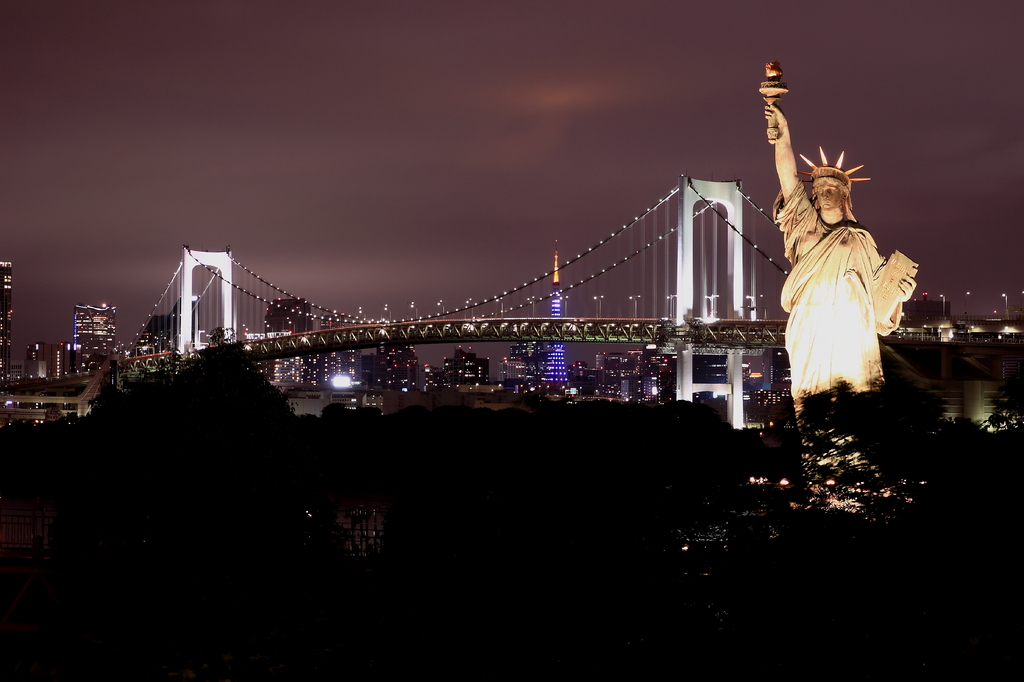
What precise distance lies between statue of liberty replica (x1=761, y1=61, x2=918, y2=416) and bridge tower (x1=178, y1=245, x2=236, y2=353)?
50385 mm

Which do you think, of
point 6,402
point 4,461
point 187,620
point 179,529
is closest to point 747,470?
point 187,620

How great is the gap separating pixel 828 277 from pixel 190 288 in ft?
180

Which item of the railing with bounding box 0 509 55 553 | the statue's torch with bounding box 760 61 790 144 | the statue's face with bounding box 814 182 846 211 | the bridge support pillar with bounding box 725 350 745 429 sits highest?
the statue's torch with bounding box 760 61 790 144

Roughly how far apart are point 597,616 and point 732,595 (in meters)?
1.07

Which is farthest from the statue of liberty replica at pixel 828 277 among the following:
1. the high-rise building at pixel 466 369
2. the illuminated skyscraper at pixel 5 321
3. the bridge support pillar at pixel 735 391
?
the illuminated skyscraper at pixel 5 321

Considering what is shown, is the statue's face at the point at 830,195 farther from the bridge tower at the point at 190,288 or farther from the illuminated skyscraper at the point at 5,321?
the illuminated skyscraper at the point at 5,321

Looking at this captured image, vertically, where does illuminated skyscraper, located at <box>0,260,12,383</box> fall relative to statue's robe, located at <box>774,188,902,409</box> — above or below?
above

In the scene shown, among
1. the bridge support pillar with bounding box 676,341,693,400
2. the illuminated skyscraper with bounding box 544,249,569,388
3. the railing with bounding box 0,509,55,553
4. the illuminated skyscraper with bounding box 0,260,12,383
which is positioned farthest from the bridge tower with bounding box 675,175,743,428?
the illuminated skyscraper with bounding box 0,260,12,383

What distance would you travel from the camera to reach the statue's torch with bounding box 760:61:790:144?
980cm

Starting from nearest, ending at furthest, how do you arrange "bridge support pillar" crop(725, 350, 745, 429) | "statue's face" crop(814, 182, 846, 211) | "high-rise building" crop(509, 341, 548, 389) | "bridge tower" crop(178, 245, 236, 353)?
"statue's face" crop(814, 182, 846, 211) → "bridge support pillar" crop(725, 350, 745, 429) → "bridge tower" crop(178, 245, 236, 353) → "high-rise building" crop(509, 341, 548, 389)

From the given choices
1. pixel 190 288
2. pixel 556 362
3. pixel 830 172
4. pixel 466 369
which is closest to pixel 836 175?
pixel 830 172

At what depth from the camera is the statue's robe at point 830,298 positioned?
30.8 ft

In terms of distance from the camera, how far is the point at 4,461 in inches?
942

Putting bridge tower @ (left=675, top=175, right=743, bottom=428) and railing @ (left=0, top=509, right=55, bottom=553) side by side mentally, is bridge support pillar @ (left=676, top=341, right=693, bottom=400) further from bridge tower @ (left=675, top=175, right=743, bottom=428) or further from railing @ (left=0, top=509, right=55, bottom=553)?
railing @ (left=0, top=509, right=55, bottom=553)
